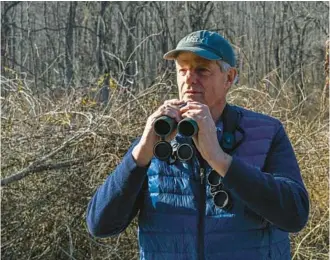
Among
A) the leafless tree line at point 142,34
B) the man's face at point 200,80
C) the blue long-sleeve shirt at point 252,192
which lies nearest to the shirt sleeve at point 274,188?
the blue long-sleeve shirt at point 252,192

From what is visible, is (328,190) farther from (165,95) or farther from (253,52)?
(253,52)

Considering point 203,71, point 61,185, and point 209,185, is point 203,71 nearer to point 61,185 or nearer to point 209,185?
point 209,185

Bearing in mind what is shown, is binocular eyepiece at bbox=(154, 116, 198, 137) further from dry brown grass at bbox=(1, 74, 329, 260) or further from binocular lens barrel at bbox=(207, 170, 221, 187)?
dry brown grass at bbox=(1, 74, 329, 260)

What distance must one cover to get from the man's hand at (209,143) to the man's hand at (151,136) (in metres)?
0.05

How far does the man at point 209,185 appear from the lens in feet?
6.40

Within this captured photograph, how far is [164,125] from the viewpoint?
1.96 metres

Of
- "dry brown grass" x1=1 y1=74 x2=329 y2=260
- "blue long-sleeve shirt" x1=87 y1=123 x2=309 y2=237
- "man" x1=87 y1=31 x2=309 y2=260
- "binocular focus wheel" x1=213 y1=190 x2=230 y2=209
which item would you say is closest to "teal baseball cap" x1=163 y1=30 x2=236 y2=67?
"man" x1=87 y1=31 x2=309 y2=260

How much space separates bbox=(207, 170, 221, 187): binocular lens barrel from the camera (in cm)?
200

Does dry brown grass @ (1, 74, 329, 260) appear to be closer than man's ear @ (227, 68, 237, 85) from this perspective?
No

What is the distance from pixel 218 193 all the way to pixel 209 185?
0.05 meters

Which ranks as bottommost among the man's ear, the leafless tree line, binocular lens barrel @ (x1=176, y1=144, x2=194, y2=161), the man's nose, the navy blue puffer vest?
the leafless tree line

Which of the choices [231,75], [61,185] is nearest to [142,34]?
[61,185]

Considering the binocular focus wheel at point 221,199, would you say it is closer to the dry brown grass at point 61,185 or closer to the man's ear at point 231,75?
the man's ear at point 231,75

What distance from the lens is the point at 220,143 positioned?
6.79 feet
